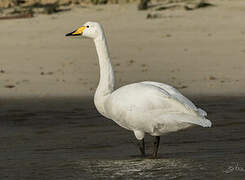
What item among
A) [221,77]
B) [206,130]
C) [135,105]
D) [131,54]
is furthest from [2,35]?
[135,105]

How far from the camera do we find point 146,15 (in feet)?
62.6

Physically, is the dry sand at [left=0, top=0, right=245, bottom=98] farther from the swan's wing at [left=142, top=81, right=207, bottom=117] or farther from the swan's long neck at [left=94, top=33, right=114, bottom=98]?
the swan's wing at [left=142, top=81, right=207, bottom=117]

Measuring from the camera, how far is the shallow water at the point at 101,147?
288 inches

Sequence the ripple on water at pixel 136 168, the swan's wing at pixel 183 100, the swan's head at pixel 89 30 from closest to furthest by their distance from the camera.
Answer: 1. the ripple on water at pixel 136 168
2. the swan's wing at pixel 183 100
3. the swan's head at pixel 89 30

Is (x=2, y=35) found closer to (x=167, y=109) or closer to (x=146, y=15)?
(x=146, y=15)

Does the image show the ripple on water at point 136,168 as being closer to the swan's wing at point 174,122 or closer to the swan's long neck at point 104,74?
the swan's wing at point 174,122

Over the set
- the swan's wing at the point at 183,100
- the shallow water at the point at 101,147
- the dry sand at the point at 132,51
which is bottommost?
the dry sand at the point at 132,51

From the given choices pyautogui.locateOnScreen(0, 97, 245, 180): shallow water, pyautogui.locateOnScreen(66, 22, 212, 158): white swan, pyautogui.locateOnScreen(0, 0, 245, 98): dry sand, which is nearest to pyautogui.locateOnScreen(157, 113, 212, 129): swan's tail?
pyautogui.locateOnScreen(66, 22, 212, 158): white swan

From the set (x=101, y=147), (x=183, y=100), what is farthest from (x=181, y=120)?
(x=101, y=147)

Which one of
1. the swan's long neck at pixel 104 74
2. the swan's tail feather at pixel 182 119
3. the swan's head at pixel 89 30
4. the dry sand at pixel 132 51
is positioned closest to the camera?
the swan's tail feather at pixel 182 119

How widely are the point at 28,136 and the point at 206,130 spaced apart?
204 centimetres

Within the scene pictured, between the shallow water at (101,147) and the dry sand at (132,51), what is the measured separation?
5.88 ft

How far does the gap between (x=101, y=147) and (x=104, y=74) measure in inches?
29.9

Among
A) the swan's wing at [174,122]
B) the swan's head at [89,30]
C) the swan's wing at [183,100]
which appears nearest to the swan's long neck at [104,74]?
the swan's head at [89,30]
